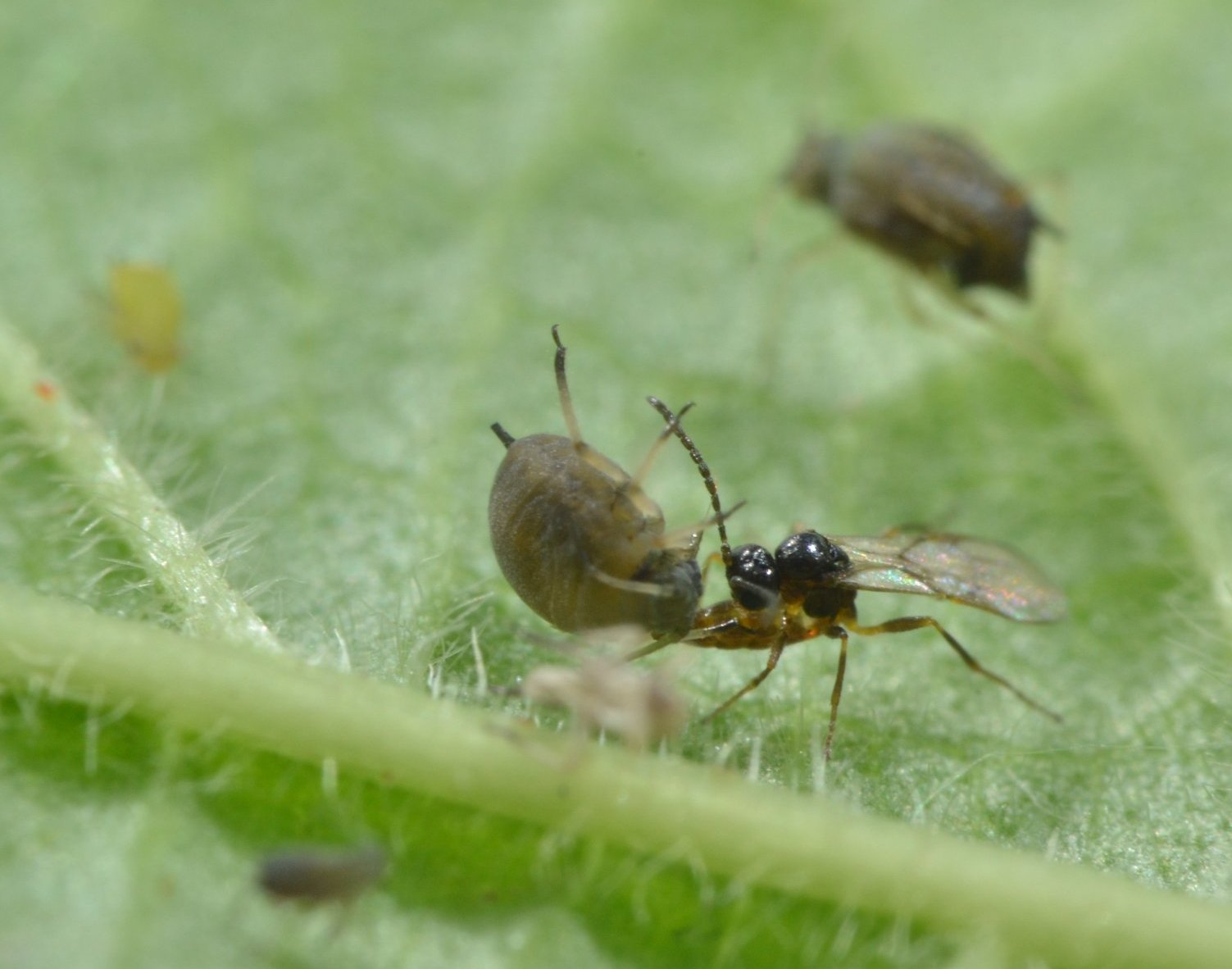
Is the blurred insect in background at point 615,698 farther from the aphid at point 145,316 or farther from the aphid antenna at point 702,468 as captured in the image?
the aphid at point 145,316

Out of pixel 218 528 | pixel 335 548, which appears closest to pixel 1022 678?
pixel 335 548

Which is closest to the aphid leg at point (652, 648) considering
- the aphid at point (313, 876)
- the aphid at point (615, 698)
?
the aphid at point (615, 698)

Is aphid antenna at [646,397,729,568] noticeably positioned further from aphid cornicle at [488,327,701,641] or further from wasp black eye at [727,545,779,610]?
aphid cornicle at [488,327,701,641]

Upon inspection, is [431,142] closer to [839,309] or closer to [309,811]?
[839,309]

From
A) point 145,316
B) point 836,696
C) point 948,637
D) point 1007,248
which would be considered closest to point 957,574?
point 948,637

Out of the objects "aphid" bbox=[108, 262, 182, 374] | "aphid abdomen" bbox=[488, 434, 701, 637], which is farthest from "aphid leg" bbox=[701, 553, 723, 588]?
"aphid" bbox=[108, 262, 182, 374]

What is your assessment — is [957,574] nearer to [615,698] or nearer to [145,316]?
[615,698]
